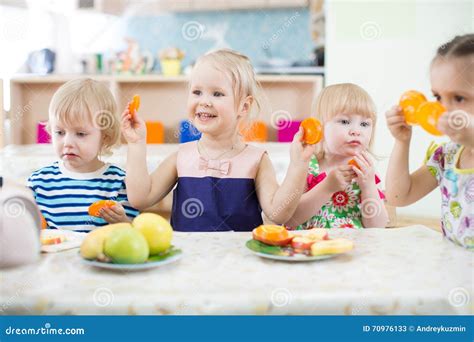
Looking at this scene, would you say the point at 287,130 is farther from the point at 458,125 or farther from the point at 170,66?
the point at 458,125

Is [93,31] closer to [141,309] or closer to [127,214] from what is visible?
[127,214]

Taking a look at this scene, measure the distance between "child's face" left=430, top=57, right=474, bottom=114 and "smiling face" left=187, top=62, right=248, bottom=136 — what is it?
45cm

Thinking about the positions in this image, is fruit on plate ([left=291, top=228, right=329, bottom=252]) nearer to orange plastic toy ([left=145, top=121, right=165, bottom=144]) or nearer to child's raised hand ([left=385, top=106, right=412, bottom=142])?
child's raised hand ([left=385, top=106, right=412, bottom=142])

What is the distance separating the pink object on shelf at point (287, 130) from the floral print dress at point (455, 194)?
2.20m

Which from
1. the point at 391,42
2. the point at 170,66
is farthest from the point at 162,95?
the point at 391,42

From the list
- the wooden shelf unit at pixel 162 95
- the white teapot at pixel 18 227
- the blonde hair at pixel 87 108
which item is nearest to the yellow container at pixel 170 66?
the wooden shelf unit at pixel 162 95

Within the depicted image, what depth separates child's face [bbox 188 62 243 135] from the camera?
117 centimetres

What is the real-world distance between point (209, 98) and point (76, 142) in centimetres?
Result: 31

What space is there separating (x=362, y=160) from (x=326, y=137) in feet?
0.38

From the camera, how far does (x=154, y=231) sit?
761mm

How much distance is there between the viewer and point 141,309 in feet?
2.09

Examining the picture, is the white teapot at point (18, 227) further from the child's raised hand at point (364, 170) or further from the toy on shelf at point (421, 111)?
the child's raised hand at point (364, 170)

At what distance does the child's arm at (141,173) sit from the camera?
1.10 m
